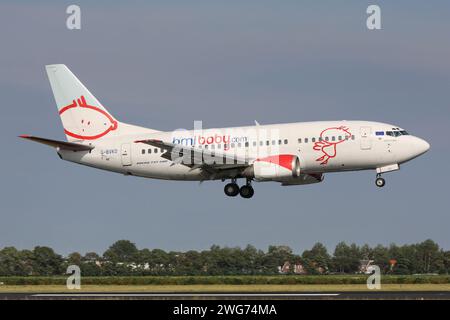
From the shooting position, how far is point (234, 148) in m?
74.9

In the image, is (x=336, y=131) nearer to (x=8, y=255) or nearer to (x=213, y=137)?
(x=213, y=137)

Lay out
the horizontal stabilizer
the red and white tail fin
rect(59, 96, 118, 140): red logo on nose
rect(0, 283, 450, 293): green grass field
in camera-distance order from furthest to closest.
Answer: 1. rect(59, 96, 118, 140): red logo on nose
2. the red and white tail fin
3. the horizontal stabilizer
4. rect(0, 283, 450, 293): green grass field

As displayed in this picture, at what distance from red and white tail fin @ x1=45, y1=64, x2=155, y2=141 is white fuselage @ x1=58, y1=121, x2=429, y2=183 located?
512cm

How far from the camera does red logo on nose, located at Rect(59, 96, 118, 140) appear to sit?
8175 centimetres

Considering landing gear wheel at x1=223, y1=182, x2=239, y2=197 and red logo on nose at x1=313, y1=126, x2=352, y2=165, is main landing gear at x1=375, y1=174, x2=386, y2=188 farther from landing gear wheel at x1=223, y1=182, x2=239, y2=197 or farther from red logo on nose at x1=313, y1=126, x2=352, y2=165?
landing gear wheel at x1=223, y1=182, x2=239, y2=197

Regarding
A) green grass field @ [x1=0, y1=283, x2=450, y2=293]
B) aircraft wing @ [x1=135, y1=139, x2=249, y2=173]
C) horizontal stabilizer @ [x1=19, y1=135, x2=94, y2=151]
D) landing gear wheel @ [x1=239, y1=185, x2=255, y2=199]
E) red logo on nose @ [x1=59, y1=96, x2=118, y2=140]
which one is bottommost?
green grass field @ [x1=0, y1=283, x2=450, y2=293]

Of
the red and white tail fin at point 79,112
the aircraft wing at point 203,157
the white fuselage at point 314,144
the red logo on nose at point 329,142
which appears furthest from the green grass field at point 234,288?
the red and white tail fin at point 79,112

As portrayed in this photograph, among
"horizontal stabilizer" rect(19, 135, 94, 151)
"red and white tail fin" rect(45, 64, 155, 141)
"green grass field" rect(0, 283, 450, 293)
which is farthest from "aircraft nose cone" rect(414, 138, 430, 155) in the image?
"horizontal stabilizer" rect(19, 135, 94, 151)

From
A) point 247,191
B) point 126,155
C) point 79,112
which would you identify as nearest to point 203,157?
point 247,191

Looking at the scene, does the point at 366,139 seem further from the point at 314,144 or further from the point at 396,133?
the point at 314,144

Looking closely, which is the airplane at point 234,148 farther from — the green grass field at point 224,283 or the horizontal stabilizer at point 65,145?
the green grass field at point 224,283

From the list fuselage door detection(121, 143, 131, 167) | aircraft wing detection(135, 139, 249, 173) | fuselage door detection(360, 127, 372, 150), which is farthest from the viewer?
fuselage door detection(121, 143, 131, 167)
